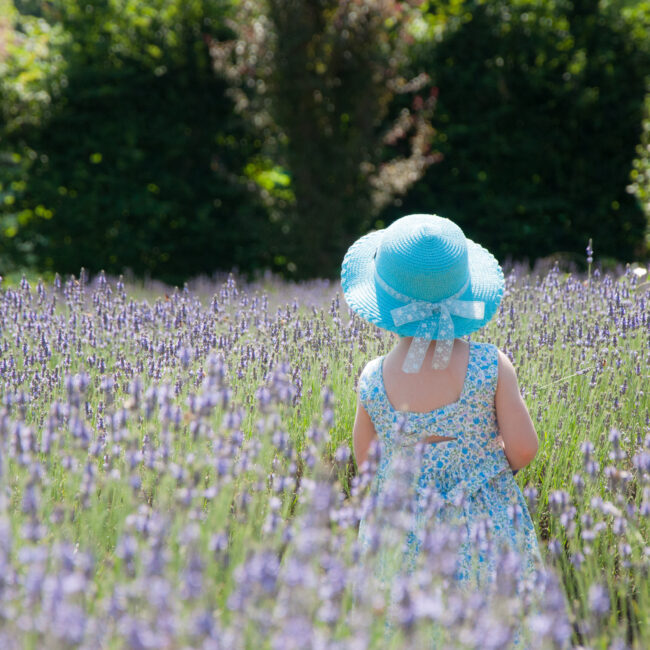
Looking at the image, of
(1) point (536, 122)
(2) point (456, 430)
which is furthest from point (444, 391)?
(1) point (536, 122)

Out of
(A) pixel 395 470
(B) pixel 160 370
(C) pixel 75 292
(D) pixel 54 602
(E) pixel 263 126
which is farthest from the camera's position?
(E) pixel 263 126

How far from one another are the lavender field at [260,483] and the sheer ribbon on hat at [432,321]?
35cm

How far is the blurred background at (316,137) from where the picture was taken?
25.8ft

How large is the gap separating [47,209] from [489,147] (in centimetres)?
483

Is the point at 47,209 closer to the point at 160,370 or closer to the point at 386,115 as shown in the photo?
the point at 386,115

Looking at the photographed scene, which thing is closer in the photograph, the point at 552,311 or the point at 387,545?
the point at 387,545

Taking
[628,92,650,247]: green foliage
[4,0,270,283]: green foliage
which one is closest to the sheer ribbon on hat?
[4,0,270,283]: green foliage

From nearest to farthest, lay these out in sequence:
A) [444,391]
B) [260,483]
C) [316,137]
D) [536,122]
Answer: [260,483], [444,391], [316,137], [536,122]

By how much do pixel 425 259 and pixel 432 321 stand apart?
0.19m

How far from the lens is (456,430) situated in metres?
2.41

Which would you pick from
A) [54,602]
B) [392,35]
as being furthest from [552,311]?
[392,35]

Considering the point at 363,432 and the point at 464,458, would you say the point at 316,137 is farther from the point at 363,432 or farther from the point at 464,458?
the point at 464,458

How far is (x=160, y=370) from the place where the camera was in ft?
10.00

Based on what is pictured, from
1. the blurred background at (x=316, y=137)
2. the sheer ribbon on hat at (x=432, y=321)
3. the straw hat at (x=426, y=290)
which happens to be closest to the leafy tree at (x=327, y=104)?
the blurred background at (x=316, y=137)
